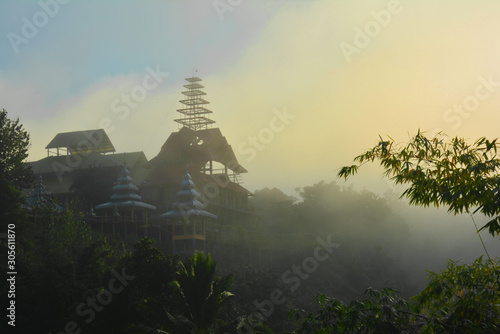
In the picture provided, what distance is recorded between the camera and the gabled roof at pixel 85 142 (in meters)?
70.1

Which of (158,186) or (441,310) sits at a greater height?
(158,186)

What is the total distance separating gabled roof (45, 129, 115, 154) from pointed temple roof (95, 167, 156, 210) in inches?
706

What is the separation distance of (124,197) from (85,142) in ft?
66.3

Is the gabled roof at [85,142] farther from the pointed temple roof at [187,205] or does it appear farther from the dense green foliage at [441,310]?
the dense green foliage at [441,310]

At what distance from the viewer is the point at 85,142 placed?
70.2m

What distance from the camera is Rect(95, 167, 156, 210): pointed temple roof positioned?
168 ft

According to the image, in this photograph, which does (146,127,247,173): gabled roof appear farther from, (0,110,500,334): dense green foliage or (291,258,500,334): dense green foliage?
(291,258,500,334): dense green foliage

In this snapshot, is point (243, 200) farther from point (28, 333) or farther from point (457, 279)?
point (457, 279)

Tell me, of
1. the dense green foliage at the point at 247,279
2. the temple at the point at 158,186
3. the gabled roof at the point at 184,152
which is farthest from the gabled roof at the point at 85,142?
the dense green foliage at the point at 247,279

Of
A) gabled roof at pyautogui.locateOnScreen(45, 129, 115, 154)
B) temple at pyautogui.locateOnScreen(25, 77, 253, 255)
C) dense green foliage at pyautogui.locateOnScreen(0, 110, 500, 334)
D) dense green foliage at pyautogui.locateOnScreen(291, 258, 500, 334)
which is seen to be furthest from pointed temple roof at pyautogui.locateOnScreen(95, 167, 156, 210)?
dense green foliage at pyautogui.locateOnScreen(291, 258, 500, 334)

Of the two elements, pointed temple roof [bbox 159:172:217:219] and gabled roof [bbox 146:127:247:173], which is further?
gabled roof [bbox 146:127:247:173]

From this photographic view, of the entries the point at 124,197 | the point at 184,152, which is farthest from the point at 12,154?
the point at 184,152

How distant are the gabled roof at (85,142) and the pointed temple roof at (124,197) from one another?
17936mm

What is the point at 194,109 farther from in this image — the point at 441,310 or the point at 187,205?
the point at 441,310
